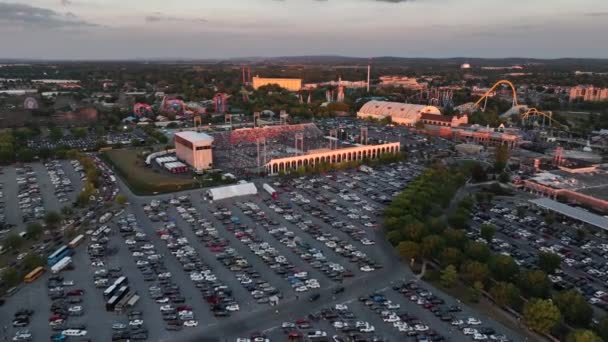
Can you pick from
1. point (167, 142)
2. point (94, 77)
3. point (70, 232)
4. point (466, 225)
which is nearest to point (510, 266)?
point (466, 225)

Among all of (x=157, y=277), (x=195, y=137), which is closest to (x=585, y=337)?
(x=157, y=277)

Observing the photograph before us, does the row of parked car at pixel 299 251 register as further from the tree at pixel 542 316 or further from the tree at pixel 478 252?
the tree at pixel 542 316

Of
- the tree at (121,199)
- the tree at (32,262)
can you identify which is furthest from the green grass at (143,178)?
the tree at (32,262)

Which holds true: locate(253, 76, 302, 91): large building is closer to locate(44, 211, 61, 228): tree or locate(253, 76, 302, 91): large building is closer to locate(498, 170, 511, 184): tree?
locate(498, 170, 511, 184): tree

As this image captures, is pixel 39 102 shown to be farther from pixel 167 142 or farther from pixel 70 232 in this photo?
pixel 70 232

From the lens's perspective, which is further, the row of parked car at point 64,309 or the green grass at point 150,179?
the green grass at point 150,179

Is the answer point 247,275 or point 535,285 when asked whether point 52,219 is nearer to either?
point 247,275

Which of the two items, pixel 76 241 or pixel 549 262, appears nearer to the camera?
pixel 549 262
